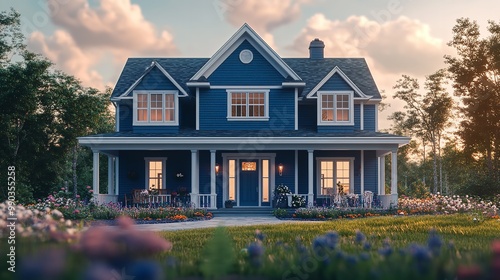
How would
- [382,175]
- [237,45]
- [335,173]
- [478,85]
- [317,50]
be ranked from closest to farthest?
[237,45] < [335,173] < [382,175] < [317,50] < [478,85]

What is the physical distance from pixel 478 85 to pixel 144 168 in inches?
862

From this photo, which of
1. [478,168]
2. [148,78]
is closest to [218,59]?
[148,78]

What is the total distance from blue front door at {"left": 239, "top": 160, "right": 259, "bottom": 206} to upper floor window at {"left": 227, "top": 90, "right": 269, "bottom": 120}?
83.3 inches

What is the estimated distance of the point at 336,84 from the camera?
81.6 feet

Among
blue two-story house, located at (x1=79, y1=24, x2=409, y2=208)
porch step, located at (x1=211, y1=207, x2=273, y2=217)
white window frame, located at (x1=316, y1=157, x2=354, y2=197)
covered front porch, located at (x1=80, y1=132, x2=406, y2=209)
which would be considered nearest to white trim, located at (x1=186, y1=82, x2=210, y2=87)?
blue two-story house, located at (x1=79, y1=24, x2=409, y2=208)

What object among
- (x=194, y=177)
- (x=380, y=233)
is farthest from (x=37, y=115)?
(x=380, y=233)

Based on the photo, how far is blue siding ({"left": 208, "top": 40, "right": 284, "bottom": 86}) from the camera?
24656 mm

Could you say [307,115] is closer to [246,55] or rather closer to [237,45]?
[246,55]

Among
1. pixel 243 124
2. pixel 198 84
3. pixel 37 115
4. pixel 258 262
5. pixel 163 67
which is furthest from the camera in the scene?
pixel 37 115

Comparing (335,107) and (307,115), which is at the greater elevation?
(335,107)

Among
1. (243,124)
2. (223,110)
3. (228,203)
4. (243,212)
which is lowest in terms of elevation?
(243,212)

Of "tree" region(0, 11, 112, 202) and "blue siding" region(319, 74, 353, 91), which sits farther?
"tree" region(0, 11, 112, 202)

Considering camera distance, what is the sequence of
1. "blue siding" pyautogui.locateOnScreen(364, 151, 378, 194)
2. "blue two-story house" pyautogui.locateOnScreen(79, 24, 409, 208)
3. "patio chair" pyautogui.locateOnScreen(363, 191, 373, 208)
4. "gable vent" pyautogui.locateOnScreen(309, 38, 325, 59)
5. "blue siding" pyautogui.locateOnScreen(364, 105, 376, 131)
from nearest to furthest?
1. "patio chair" pyautogui.locateOnScreen(363, 191, 373, 208)
2. "blue two-story house" pyautogui.locateOnScreen(79, 24, 409, 208)
3. "blue siding" pyautogui.locateOnScreen(364, 151, 378, 194)
4. "blue siding" pyautogui.locateOnScreen(364, 105, 376, 131)
5. "gable vent" pyautogui.locateOnScreen(309, 38, 325, 59)

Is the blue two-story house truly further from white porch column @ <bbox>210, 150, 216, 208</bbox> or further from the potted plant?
white porch column @ <bbox>210, 150, 216, 208</bbox>
